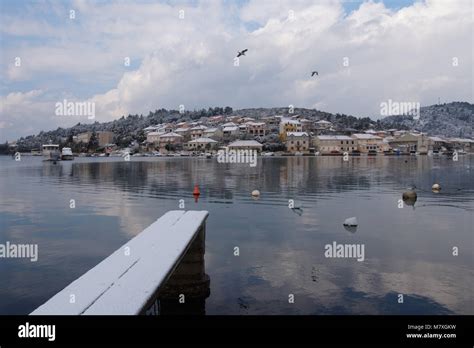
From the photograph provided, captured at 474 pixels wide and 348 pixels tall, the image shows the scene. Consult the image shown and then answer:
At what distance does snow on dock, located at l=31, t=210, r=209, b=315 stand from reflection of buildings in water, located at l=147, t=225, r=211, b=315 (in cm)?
111

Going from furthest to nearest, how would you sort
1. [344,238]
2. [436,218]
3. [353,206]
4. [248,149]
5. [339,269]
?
[248,149] < [353,206] < [436,218] < [344,238] < [339,269]

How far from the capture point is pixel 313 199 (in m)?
32.9

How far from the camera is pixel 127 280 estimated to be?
7.24 metres

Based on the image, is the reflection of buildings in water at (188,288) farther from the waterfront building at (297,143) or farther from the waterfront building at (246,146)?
the waterfront building at (297,143)

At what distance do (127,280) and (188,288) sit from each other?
4.52 meters

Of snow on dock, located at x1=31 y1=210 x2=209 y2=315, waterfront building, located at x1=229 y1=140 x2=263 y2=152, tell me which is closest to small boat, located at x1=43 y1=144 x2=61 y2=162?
waterfront building, located at x1=229 y1=140 x2=263 y2=152

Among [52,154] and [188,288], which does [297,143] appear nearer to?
[52,154]

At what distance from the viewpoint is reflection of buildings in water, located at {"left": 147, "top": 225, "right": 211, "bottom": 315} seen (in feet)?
36.1

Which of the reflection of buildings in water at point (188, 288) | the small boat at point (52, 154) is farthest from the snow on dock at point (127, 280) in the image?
the small boat at point (52, 154)

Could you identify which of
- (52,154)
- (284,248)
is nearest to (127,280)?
(284,248)
